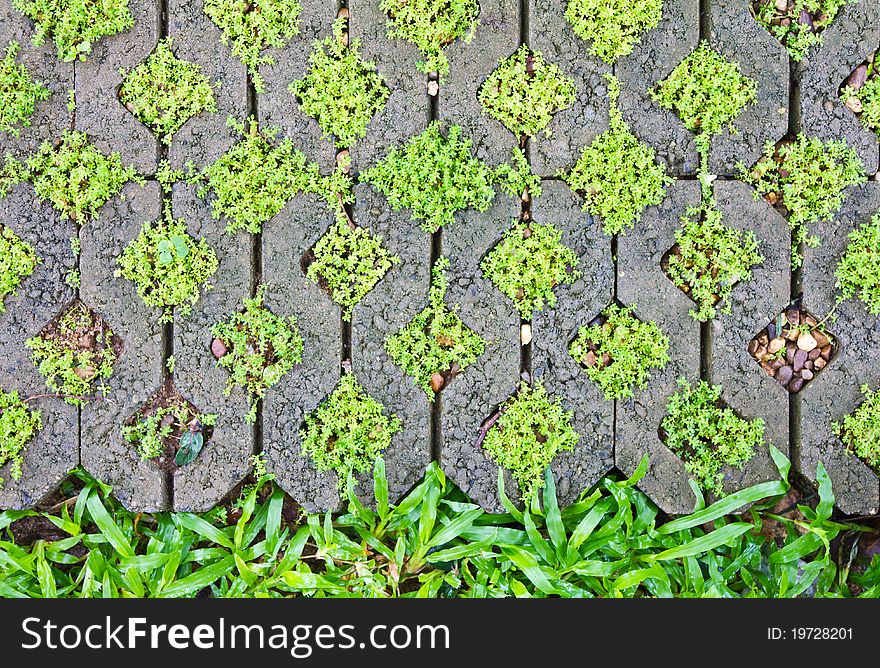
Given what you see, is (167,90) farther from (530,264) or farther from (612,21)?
(612,21)

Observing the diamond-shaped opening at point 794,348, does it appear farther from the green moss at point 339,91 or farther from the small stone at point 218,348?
the small stone at point 218,348

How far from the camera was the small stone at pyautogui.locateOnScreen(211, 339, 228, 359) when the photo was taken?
2012 millimetres

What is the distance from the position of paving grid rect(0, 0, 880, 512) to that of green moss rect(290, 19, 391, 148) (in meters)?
0.04

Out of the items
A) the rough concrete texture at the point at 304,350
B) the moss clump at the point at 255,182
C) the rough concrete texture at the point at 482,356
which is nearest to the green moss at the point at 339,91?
the moss clump at the point at 255,182

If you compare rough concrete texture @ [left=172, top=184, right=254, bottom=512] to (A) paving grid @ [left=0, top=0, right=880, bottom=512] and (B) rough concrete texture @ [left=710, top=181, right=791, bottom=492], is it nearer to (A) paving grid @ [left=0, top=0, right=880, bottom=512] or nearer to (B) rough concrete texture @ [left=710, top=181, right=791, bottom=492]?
(A) paving grid @ [left=0, top=0, right=880, bottom=512]

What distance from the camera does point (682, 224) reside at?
1997 mm

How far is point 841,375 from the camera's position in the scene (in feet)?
6.53

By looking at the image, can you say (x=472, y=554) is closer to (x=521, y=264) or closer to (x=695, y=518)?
(x=695, y=518)

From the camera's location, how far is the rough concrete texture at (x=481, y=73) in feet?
6.52

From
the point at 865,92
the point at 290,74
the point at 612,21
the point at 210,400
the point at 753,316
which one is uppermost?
the point at 612,21

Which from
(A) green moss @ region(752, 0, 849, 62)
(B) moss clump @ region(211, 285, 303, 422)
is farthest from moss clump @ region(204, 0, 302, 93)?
(A) green moss @ region(752, 0, 849, 62)

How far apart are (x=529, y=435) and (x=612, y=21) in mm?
1330

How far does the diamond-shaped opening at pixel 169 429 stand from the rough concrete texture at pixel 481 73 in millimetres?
1222

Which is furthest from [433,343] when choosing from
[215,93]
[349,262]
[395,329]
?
[215,93]
